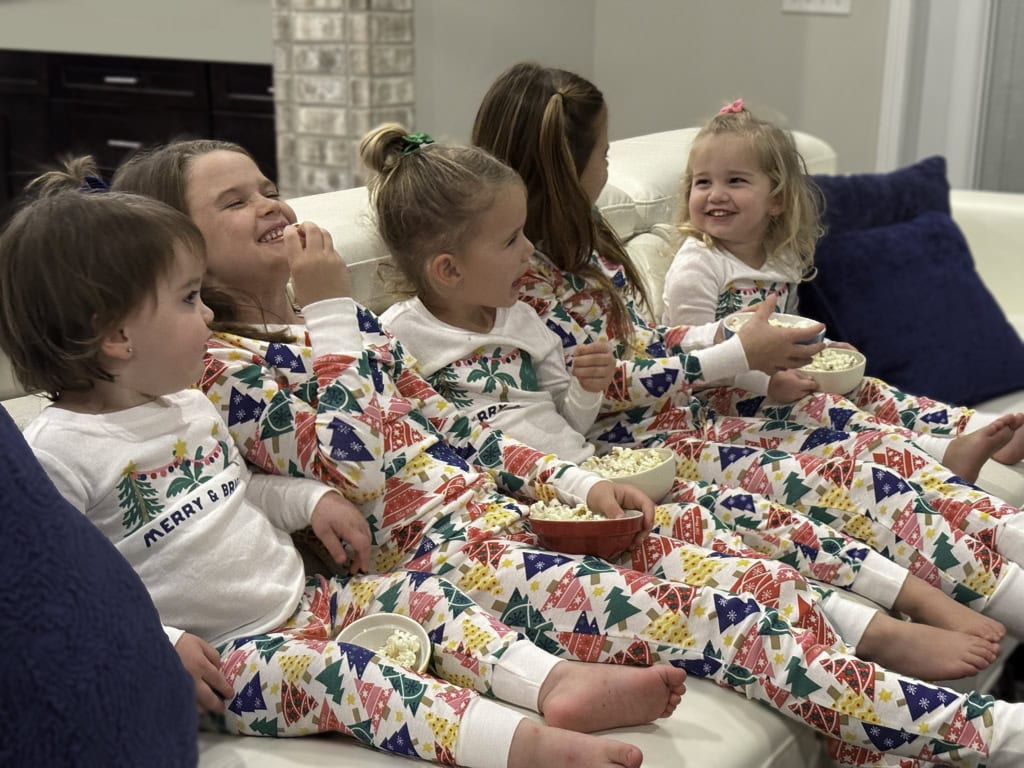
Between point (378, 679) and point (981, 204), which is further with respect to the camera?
point (981, 204)

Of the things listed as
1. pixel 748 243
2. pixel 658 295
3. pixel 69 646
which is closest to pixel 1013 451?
pixel 748 243

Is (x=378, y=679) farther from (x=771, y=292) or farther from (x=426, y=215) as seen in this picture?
(x=771, y=292)

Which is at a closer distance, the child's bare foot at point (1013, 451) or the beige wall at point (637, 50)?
the child's bare foot at point (1013, 451)

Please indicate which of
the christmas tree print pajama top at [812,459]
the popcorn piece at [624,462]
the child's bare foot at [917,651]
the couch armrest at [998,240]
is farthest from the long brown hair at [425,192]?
the couch armrest at [998,240]

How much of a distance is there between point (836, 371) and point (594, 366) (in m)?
0.56

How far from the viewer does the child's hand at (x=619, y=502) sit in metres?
1.59

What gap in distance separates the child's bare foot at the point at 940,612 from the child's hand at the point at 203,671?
95cm

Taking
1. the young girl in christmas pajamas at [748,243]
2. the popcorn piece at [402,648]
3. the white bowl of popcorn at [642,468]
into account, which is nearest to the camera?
the popcorn piece at [402,648]

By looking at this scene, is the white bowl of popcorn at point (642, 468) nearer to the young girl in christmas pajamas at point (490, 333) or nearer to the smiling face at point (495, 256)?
the young girl in christmas pajamas at point (490, 333)

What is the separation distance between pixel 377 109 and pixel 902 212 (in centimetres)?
177

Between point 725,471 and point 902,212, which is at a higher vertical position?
point 902,212

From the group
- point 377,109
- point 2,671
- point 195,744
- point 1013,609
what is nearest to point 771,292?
point 1013,609

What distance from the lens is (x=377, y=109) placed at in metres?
3.86

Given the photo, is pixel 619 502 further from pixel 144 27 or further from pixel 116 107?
pixel 116 107
